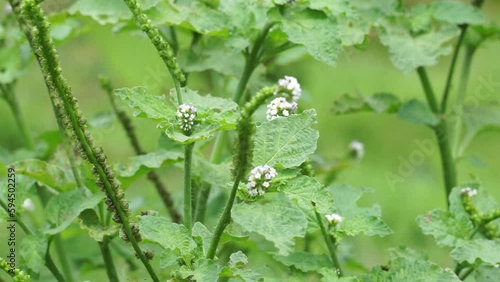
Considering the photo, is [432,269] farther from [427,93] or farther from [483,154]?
[483,154]

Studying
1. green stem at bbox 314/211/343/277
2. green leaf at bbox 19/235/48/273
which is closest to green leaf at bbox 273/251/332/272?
green stem at bbox 314/211/343/277

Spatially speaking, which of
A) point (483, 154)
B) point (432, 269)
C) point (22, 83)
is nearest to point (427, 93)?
point (432, 269)

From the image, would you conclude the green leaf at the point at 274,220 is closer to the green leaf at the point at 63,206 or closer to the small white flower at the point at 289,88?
the small white flower at the point at 289,88

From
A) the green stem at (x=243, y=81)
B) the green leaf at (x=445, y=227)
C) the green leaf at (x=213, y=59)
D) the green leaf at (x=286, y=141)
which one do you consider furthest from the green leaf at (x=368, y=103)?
the green leaf at (x=286, y=141)

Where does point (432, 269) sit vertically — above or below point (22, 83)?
above

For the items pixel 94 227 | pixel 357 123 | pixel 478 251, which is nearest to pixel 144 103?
pixel 94 227

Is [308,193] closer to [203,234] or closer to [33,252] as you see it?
[203,234]
